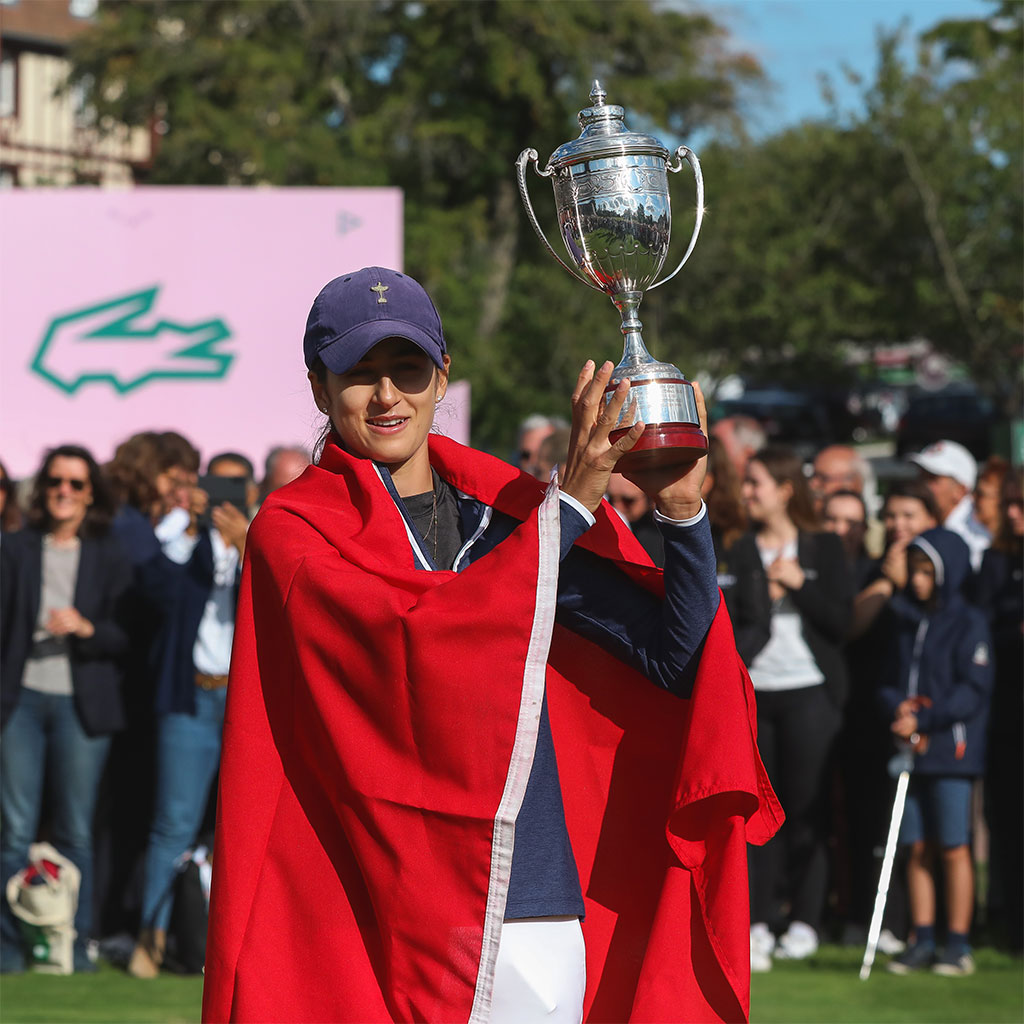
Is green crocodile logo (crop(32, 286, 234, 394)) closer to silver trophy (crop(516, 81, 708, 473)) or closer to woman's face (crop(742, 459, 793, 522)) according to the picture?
woman's face (crop(742, 459, 793, 522))

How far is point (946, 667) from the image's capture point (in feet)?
24.0

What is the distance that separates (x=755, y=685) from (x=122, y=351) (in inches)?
225

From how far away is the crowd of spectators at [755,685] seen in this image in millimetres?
7246

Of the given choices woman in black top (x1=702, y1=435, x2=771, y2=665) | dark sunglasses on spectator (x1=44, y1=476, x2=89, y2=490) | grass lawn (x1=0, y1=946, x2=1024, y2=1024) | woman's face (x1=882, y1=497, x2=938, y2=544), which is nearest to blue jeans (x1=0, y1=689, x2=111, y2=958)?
grass lawn (x1=0, y1=946, x2=1024, y2=1024)

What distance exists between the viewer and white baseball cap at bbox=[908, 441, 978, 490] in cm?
919

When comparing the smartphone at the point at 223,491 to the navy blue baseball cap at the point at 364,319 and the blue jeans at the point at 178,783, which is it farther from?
the navy blue baseball cap at the point at 364,319

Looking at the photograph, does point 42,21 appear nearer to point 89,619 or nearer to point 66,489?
point 66,489

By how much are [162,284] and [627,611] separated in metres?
8.98

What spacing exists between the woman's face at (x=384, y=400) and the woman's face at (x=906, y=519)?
5.20 m

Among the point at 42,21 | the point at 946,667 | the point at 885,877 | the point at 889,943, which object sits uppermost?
the point at 42,21

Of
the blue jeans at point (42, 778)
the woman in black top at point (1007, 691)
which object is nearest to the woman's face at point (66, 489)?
the blue jeans at point (42, 778)

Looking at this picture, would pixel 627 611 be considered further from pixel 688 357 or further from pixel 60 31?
pixel 60 31

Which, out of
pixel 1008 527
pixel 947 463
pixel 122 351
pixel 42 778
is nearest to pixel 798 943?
pixel 1008 527

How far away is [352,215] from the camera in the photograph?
11414 mm
